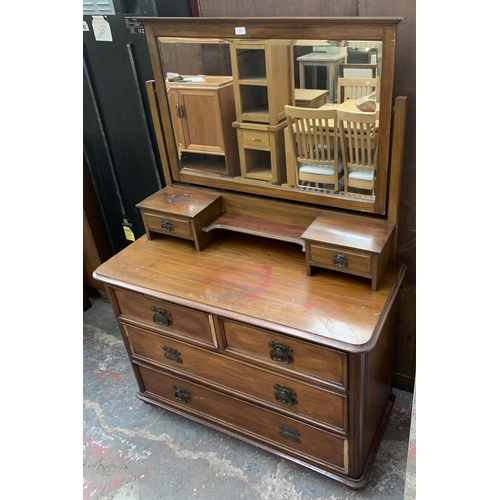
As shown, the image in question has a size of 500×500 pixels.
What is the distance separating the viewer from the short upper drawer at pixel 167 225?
5.18 feet

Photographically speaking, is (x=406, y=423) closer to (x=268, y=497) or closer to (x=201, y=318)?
(x=268, y=497)

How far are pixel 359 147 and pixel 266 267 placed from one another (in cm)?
49

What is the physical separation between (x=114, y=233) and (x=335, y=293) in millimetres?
1471

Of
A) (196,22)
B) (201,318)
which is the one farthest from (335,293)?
(196,22)

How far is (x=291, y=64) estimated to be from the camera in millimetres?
1302

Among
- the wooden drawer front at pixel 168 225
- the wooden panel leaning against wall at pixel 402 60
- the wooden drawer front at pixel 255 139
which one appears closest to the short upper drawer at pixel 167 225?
the wooden drawer front at pixel 168 225

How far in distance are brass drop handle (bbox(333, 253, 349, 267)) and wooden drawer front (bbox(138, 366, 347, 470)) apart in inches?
21.9

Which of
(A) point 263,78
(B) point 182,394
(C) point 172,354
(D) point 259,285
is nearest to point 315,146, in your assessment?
(A) point 263,78

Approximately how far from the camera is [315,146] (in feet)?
4.57

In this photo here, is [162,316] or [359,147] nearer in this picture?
[359,147]

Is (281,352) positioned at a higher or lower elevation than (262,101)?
lower

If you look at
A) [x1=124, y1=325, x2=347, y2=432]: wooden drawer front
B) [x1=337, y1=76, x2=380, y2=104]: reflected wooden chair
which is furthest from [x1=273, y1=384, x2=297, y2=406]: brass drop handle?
[x1=337, y1=76, x2=380, y2=104]: reflected wooden chair

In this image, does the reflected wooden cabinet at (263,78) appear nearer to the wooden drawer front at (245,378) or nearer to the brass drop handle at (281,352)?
the brass drop handle at (281,352)

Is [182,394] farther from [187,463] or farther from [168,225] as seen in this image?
[168,225]
